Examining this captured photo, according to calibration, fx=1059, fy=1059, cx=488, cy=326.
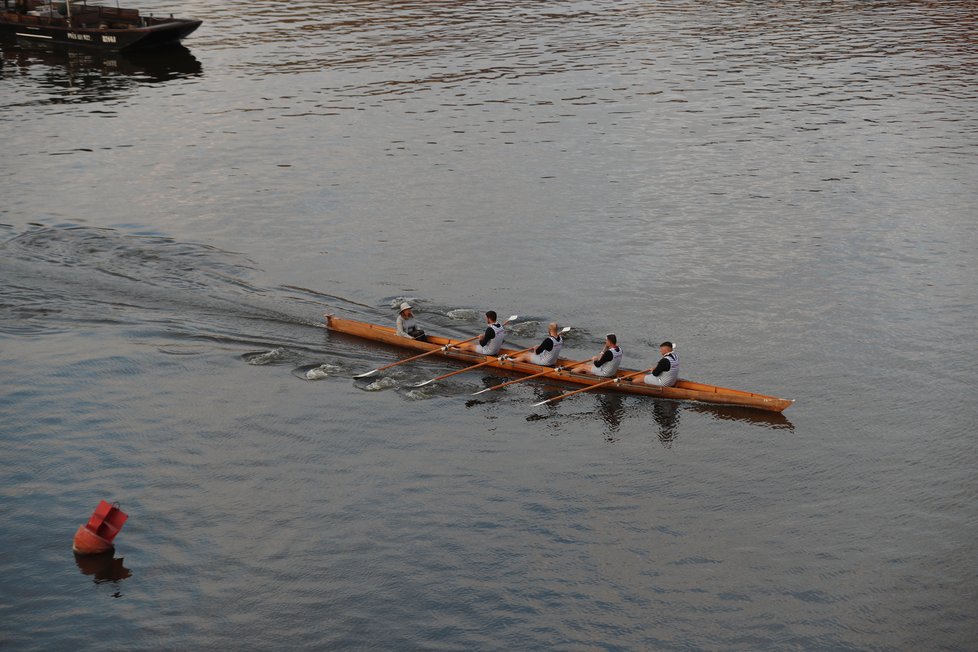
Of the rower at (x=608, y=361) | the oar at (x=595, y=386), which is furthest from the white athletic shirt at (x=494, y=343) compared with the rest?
the rower at (x=608, y=361)

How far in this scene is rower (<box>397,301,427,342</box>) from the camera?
33.2 m

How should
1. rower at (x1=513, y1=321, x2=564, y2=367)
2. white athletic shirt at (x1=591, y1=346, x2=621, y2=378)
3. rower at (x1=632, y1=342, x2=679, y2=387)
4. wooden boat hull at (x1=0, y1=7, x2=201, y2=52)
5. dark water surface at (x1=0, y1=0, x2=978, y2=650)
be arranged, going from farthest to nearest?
wooden boat hull at (x1=0, y1=7, x2=201, y2=52) < rower at (x1=513, y1=321, x2=564, y2=367) < white athletic shirt at (x1=591, y1=346, x2=621, y2=378) < rower at (x1=632, y1=342, x2=679, y2=387) < dark water surface at (x1=0, y1=0, x2=978, y2=650)

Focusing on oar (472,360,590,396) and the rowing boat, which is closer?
the rowing boat

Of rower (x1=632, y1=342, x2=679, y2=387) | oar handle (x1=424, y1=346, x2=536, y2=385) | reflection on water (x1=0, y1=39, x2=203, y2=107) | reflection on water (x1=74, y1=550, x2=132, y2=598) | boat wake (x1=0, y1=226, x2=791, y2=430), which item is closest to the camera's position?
reflection on water (x1=74, y1=550, x2=132, y2=598)

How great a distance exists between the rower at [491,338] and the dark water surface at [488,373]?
1.05 metres

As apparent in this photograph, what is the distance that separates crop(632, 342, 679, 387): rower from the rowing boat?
0.18 metres

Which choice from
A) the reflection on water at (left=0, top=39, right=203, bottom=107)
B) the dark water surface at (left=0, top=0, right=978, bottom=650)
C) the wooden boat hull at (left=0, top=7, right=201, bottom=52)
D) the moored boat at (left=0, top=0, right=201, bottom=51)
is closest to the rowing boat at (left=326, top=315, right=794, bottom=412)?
the dark water surface at (left=0, top=0, right=978, bottom=650)

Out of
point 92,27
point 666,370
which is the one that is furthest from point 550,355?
point 92,27

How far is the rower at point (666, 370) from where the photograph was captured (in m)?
29.8

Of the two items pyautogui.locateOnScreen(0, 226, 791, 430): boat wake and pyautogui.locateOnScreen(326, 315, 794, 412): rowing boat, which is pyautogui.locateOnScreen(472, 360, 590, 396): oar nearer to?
pyautogui.locateOnScreen(326, 315, 794, 412): rowing boat

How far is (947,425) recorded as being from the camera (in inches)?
1129

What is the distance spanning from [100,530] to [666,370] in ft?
50.5

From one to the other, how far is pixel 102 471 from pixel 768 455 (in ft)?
57.1

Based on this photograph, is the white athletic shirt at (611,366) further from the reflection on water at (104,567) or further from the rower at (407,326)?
the reflection on water at (104,567)
